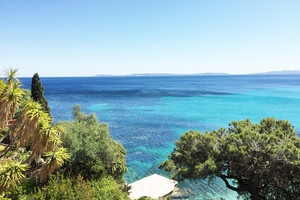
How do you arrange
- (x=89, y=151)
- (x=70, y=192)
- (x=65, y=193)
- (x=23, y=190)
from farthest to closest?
(x=89, y=151) → (x=23, y=190) → (x=70, y=192) → (x=65, y=193)

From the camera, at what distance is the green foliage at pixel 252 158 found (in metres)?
11.3

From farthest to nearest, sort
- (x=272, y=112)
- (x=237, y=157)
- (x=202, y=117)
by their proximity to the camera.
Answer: (x=272, y=112) → (x=202, y=117) → (x=237, y=157)

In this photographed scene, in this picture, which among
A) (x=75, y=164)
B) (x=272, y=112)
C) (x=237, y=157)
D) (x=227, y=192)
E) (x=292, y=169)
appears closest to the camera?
(x=292, y=169)

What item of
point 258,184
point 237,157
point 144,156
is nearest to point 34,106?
point 237,157

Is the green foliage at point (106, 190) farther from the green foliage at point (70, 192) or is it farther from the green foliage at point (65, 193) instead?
the green foliage at point (65, 193)

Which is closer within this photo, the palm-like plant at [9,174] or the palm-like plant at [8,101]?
the palm-like plant at [9,174]

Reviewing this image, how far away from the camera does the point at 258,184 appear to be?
12812mm

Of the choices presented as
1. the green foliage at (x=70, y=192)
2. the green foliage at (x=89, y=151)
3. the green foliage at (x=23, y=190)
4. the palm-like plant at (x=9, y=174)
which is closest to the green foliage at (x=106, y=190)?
the green foliage at (x=70, y=192)

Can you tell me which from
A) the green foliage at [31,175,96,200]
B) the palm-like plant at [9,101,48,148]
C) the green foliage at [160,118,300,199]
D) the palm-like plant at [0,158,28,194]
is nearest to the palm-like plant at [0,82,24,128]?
the palm-like plant at [9,101,48,148]

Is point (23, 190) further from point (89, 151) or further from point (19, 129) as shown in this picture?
point (19, 129)

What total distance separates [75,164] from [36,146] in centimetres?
642

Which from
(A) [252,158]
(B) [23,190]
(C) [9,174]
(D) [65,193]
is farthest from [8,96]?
(A) [252,158]

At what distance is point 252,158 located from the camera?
12.0 m

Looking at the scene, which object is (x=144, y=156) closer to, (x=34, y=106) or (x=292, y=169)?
(x=292, y=169)
